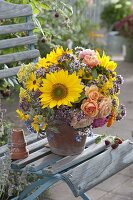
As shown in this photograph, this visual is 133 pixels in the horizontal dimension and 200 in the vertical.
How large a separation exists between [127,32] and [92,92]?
22.6ft

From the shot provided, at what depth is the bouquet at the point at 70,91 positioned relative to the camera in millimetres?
3143

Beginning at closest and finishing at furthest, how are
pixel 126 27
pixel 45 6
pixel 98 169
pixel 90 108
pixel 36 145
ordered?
pixel 90 108 < pixel 98 169 < pixel 36 145 < pixel 45 6 < pixel 126 27

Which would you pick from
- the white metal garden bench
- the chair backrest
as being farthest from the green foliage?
the white metal garden bench

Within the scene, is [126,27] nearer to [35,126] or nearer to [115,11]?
[115,11]

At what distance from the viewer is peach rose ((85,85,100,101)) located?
3146 millimetres

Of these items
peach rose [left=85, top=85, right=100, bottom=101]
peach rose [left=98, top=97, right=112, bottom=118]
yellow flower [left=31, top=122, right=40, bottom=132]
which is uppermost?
peach rose [left=85, top=85, right=100, bottom=101]

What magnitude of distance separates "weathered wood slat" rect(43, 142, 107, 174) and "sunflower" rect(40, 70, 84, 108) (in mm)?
341

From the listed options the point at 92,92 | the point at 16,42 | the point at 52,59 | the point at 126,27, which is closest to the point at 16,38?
the point at 16,42

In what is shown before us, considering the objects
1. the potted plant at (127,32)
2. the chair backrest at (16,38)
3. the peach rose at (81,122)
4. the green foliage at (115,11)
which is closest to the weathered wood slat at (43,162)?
the peach rose at (81,122)

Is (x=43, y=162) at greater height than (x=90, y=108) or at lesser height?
lesser

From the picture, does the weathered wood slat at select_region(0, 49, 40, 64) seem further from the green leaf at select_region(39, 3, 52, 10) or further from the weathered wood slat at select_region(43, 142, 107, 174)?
the weathered wood slat at select_region(43, 142, 107, 174)

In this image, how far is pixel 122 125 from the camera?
6.01 meters

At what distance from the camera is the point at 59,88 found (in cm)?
317

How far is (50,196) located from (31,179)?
23 centimetres
